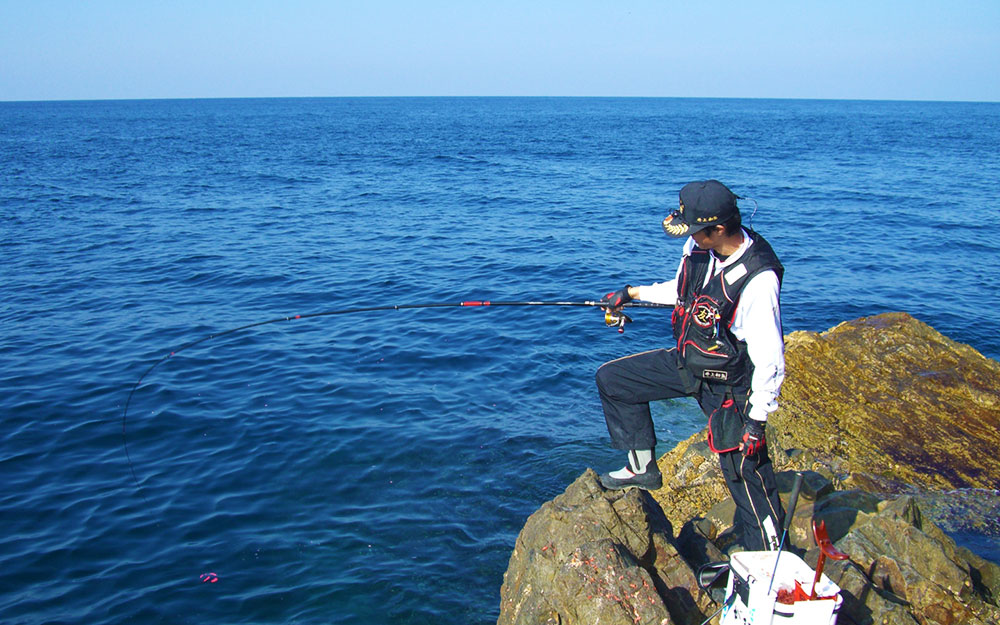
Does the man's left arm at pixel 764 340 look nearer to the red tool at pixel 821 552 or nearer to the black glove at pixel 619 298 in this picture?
the red tool at pixel 821 552

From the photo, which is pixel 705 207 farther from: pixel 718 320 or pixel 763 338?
pixel 763 338

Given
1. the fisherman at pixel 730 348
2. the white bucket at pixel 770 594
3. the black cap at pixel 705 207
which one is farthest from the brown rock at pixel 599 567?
the black cap at pixel 705 207

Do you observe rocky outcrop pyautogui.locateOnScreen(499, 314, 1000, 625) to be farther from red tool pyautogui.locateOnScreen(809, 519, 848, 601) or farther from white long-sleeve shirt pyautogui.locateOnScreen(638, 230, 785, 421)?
white long-sleeve shirt pyautogui.locateOnScreen(638, 230, 785, 421)

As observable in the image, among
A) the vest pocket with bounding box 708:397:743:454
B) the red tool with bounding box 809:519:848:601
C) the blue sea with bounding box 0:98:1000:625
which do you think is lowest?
the blue sea with bounding box 0:98:1000:625

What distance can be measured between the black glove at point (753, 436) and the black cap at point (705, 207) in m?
1.18

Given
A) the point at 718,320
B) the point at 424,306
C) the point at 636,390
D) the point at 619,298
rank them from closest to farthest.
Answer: the point at 718,320
the point at 636,390
the point at 619,298
the point at 424,306

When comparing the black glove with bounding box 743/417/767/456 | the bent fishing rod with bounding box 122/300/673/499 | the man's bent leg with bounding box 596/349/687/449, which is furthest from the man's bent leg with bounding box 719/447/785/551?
the bent fishing rod with bounding box 122/300/673/499

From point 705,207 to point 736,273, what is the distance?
0.43m

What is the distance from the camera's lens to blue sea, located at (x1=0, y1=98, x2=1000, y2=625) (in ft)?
21.4

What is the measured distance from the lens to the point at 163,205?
82.4 feet

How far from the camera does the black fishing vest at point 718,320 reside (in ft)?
13.8

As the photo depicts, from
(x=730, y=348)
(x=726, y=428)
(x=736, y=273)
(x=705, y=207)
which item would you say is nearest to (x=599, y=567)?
(x=726, y=428)

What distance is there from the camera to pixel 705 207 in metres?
4.22

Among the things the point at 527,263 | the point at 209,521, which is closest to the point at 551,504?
the point at 209,521
